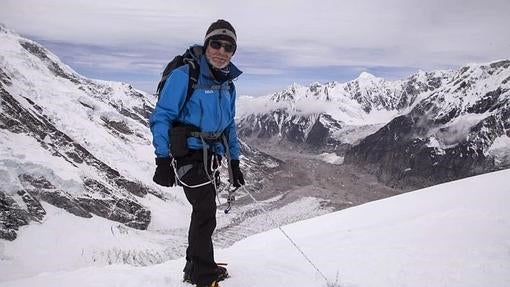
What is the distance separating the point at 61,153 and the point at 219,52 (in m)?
118

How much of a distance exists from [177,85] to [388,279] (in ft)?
13.8

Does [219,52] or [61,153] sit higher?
[219,52]

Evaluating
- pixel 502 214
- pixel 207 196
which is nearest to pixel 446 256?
pixel 502 214

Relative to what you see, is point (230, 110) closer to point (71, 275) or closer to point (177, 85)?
point (177, 85)

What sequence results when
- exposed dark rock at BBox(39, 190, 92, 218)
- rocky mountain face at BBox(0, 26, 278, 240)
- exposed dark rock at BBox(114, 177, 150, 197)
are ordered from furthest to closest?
exposed dark rock at BBox(114, 177, 150, 197), exposed dark rock at BBox(39, 190, 92, 218), rocky mountain face at BBox(0, 26, 278, 240)

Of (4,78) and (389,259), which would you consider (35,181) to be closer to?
(4,78)

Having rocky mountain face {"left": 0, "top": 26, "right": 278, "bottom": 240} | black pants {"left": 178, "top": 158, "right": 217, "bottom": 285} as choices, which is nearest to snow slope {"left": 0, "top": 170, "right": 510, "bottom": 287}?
black pants {"left": 178, "top": 158, "right": 217, "bottom": 285}

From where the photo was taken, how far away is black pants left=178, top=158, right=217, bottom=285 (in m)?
6.21

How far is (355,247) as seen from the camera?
25.6 ft

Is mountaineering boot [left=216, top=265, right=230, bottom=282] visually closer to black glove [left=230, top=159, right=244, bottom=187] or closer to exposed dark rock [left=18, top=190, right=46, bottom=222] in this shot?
black glove [left=230, top=159, right=244, bottom=187]

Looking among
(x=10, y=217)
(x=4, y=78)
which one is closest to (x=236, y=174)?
(x=10, y=217)

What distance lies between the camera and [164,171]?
19.6 ft

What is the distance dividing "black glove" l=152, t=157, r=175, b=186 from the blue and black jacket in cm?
9

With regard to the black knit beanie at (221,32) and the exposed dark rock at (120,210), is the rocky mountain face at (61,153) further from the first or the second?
the black knit beanie at (221,32)
